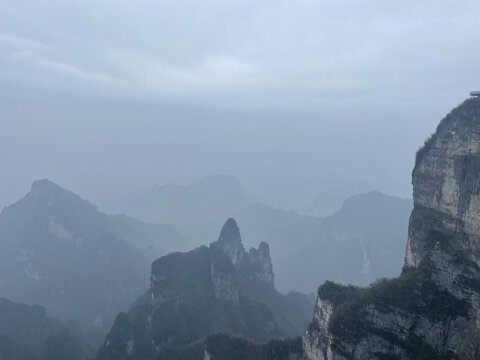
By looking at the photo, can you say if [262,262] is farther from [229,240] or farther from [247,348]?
[247,348]

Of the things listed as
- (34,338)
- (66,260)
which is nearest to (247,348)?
(34,338)

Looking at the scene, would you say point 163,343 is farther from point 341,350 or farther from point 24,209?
point 24,209

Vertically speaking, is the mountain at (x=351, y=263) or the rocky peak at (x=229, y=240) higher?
the rocky peak at (x=229, y=240)

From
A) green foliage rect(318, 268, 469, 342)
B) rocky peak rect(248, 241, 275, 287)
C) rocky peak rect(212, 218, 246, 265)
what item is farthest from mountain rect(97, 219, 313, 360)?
green foliage rect(318, 268, 469, 342)

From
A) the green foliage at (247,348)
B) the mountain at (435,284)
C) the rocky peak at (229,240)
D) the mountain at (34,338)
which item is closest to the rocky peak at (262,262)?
the rocky peak at (229,240)

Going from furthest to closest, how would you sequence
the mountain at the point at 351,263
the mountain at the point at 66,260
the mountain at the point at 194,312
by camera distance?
the mountain at the point at 351,263 < the mountain at the point at 66,260 < the mountain at the point at 194,312

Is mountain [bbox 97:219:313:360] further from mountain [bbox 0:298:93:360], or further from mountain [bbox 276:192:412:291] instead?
mountain [bbox 276:192:412:291]

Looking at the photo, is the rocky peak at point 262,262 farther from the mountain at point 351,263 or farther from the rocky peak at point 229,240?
the mountain at point 351,263
